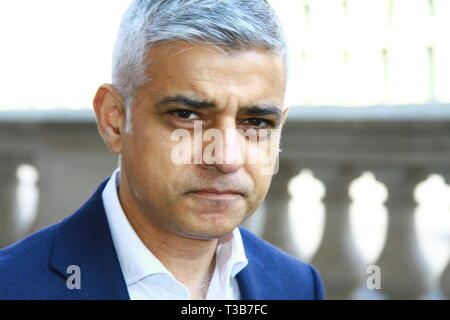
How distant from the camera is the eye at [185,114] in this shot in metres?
2.10

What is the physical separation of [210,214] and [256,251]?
651 mm

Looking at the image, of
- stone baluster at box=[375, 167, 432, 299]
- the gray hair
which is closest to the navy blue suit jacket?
the gray hair

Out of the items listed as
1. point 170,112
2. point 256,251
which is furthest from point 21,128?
point 170,112

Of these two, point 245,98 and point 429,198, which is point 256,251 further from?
point 429,198

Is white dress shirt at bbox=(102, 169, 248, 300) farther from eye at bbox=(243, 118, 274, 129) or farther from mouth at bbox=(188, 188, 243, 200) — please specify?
eye at bbox=(243, 118, 274, 129)

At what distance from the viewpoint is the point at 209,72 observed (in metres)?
2.05

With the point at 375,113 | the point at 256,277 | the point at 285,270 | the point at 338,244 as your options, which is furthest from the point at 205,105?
the point at 338,244

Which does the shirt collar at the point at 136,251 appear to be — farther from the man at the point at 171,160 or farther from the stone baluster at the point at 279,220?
the stone baluster at the point at 279,220

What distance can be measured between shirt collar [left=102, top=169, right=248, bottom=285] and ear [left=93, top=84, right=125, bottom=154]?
18 cm

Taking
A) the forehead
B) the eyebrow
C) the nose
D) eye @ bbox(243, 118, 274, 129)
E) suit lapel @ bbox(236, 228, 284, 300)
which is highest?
the forehead

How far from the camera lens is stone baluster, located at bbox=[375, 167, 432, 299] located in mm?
4539

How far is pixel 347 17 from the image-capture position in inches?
191

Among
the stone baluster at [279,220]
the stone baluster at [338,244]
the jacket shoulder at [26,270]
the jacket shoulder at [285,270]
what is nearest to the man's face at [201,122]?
the jacket shoulder at [26,270]

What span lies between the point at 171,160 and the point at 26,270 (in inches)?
21.4
